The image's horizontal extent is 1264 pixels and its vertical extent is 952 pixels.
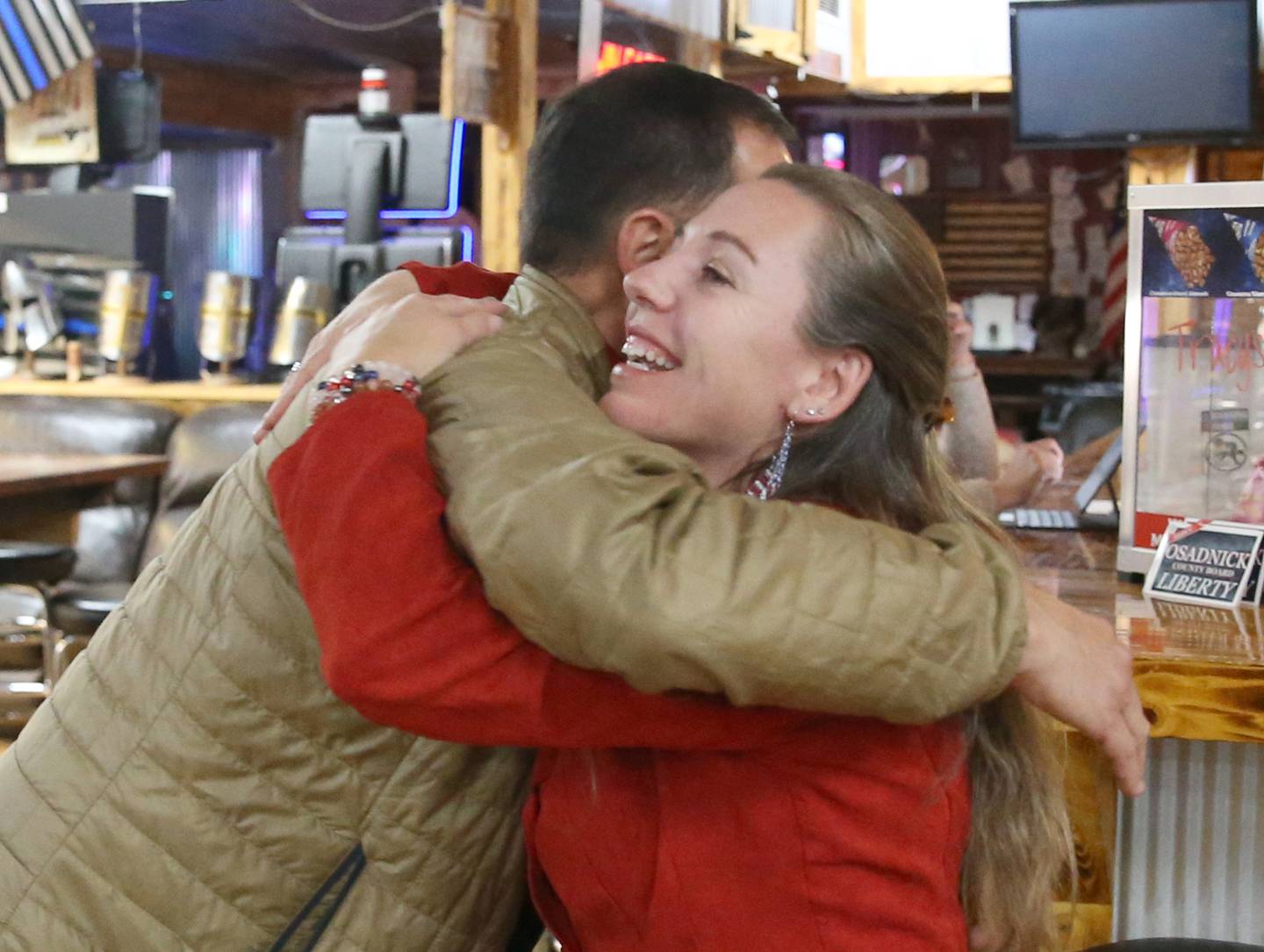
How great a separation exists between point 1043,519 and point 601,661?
69.4 inches

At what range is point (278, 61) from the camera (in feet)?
31.8

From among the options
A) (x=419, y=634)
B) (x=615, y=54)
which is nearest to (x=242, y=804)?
(x=419, y=634)

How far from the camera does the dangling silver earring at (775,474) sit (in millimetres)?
1331

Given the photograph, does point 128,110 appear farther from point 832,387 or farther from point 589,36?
point 832,387

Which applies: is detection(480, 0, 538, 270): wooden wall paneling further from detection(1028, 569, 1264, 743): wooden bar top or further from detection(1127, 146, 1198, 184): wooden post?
detection(1028, 569, 1264, 743): wooden bar top

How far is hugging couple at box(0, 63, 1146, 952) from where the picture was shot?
41.3 inches

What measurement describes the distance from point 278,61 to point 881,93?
431cm

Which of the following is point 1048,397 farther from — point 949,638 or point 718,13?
point 949,638

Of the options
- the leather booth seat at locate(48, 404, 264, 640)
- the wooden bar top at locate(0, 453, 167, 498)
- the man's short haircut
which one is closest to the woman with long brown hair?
the man's short haircut

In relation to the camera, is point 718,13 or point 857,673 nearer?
point 857,673

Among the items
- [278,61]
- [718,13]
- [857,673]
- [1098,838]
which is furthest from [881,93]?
[857,673]

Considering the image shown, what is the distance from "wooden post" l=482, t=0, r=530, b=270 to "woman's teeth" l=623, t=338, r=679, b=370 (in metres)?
3.71

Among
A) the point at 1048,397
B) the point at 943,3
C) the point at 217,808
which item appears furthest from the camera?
the point at 1048,397

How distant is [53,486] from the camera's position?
175 inches
